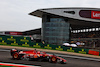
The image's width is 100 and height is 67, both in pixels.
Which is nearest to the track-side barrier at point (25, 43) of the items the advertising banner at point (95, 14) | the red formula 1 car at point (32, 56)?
the red formula 1 car at point (32, 56)

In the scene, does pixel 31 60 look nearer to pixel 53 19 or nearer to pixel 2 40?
pixel 2 40

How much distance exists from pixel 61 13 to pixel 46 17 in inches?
205

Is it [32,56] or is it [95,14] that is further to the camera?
[95,14]

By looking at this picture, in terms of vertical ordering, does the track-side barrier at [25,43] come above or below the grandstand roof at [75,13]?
below

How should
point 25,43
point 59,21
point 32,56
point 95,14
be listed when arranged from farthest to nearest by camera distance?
point 95,14 → point 59,21 → point 25,43 → point 32,56

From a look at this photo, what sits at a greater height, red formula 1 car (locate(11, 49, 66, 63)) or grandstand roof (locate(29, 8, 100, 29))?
grandstand roof (locate(29, 8, 100, 29))

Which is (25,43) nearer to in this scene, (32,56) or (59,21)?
(32,56)

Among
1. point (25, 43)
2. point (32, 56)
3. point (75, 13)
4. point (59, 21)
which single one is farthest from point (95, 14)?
point (32, 56)

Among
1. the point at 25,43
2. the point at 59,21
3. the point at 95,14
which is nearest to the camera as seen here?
the point at 25,43

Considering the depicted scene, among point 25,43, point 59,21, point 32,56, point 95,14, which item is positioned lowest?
point 32,56

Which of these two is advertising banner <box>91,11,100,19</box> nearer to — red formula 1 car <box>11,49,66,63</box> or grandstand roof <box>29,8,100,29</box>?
grandstand roof <box>29,8,100,29</box>

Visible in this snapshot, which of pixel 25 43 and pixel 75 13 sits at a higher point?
pixel 75 13

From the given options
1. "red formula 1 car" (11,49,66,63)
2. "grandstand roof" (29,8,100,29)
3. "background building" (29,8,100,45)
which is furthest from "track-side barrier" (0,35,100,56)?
"grandstand roof" (29,8,100,29)

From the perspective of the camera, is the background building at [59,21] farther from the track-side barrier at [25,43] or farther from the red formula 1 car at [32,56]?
A: the red formula 1 car at [32,56]
